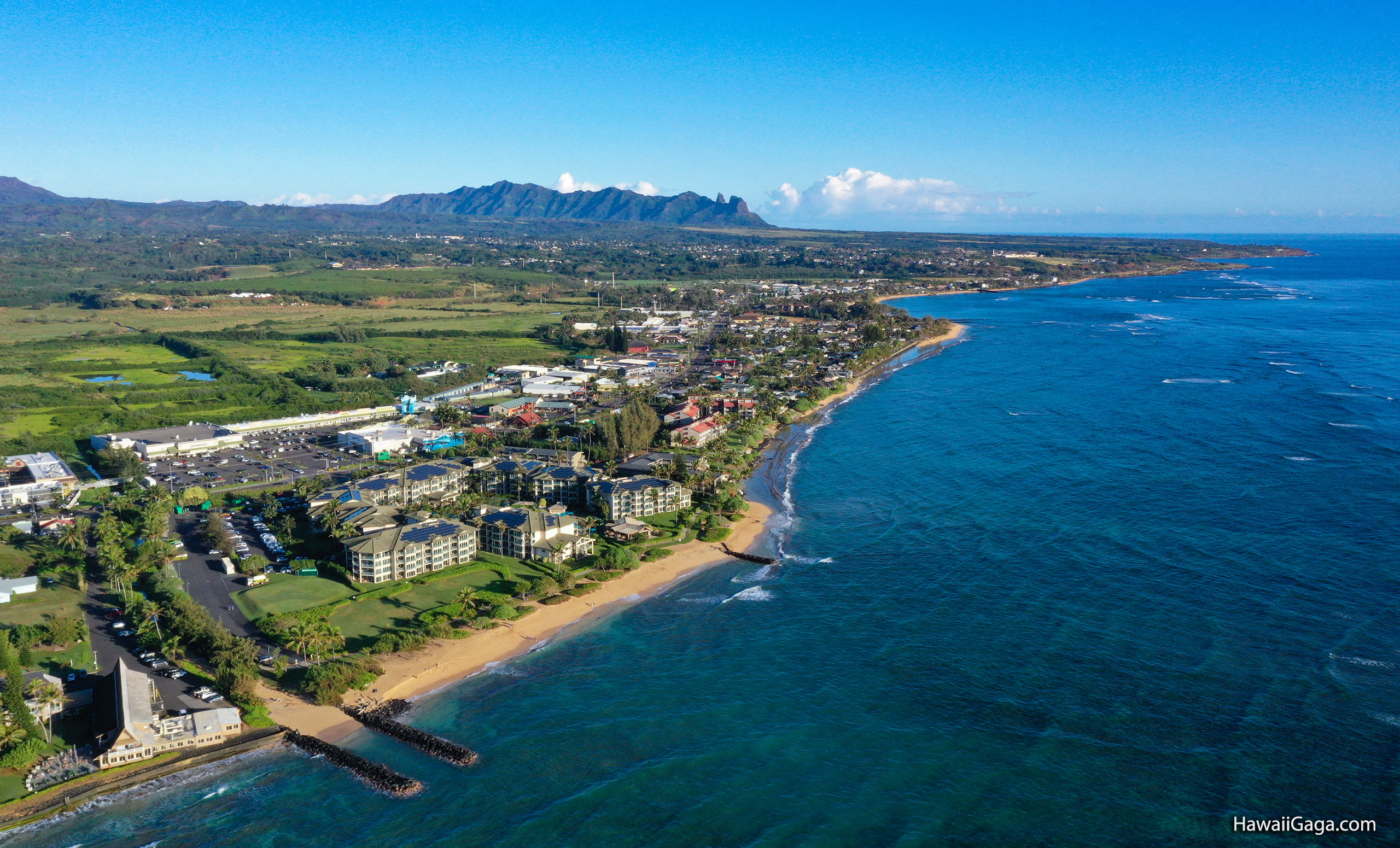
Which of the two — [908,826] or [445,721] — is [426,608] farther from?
[908,826]

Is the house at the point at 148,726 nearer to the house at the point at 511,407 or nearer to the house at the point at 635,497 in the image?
the house at the point at 635,497

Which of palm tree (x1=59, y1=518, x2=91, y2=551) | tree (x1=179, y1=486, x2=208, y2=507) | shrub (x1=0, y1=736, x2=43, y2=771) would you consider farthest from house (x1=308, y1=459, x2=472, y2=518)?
shrub (x1=0, y1=736, x2=43, y2=771)

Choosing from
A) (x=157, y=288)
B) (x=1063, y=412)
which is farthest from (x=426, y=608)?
(x=157, y=288)

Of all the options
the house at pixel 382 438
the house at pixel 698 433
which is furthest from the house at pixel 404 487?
the house at pixel 698 433

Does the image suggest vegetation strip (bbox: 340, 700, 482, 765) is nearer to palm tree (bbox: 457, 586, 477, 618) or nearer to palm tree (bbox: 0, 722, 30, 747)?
palm tree (bbox: 457, 586, 477, 618)

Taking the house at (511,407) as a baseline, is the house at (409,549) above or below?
below

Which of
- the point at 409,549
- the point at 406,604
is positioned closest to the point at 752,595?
the point at 406,604
